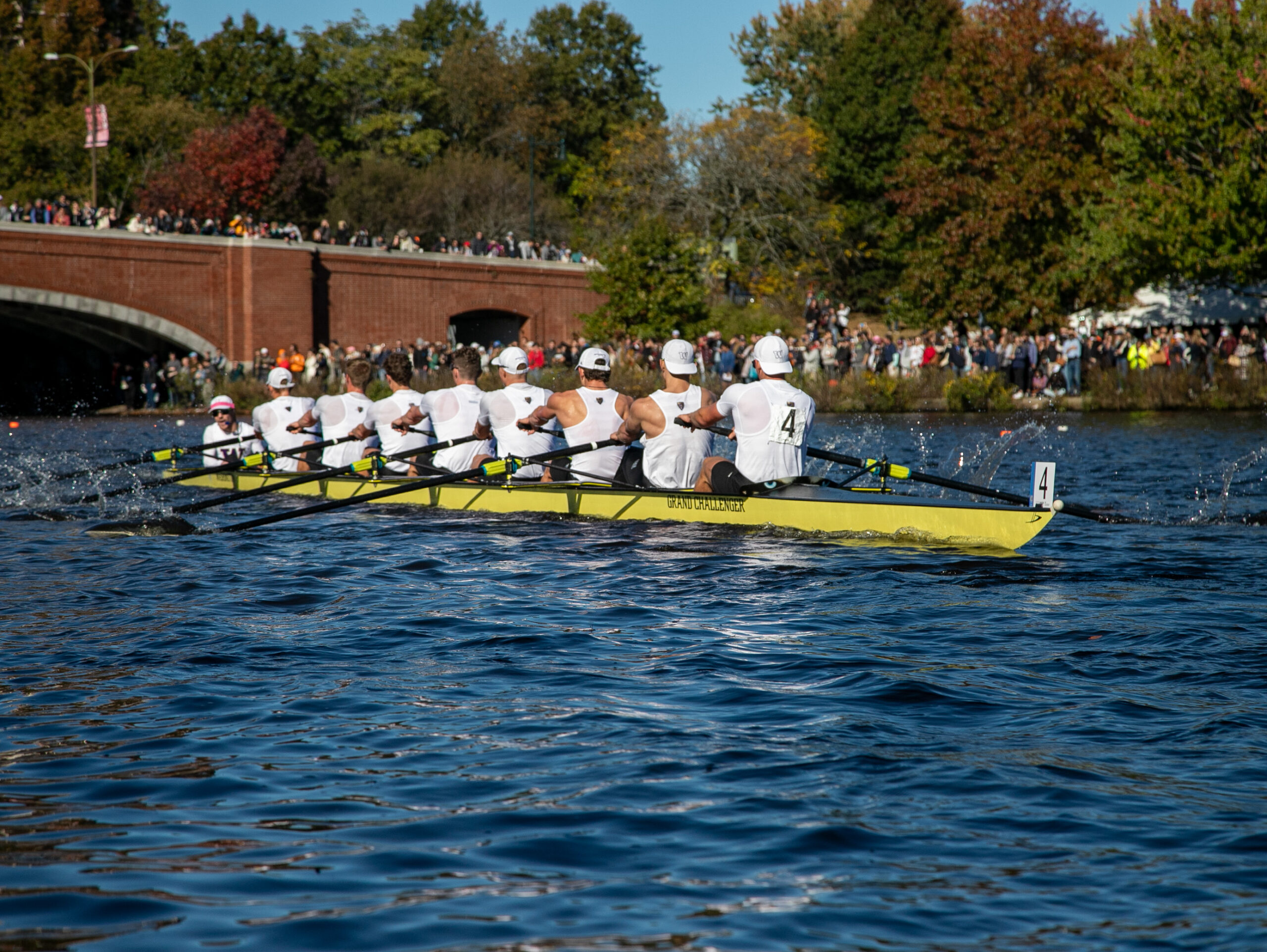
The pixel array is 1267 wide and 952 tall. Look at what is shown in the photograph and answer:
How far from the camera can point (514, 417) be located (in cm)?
1438

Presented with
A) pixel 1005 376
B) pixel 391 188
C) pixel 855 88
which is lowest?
pixel 1005 376

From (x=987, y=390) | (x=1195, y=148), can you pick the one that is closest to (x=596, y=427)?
(x=987, y=390)

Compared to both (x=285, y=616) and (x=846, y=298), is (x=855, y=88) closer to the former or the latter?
(x=846, y=298)

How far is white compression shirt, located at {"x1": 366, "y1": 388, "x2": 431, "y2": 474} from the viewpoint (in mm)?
15555

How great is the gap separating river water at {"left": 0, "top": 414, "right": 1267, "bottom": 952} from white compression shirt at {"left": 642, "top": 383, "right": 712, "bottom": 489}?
1.31 metres

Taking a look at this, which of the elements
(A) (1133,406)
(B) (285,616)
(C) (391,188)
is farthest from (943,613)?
(C) (391,188)

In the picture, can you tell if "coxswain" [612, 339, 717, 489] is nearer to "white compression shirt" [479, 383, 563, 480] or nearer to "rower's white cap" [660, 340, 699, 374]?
"rower's white cap" [660, 340, 699, 374]

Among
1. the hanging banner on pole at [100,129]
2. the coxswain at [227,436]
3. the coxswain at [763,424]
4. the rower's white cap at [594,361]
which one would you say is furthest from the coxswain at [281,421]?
the hanging banner on pole at [100,129]

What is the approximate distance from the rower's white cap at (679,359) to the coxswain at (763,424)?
0.39m

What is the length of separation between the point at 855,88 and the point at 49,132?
3380 centimetres

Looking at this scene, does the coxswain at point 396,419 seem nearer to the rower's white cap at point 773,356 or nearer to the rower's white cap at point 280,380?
the rower's white cap at point 280,380

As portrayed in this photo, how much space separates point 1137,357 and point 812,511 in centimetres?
2563

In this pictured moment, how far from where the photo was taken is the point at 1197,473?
61.2 feet

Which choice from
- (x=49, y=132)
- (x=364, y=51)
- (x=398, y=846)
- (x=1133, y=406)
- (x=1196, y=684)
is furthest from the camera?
(x=364, y=51)
